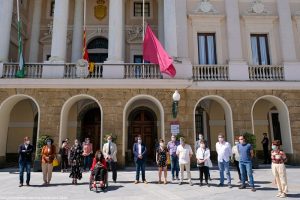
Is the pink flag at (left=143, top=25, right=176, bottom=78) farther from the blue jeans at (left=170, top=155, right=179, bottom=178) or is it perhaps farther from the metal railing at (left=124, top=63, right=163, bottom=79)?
the blue jeans at (left=170, top=155, right=179, bottom=178)

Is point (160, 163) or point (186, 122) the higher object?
point (186, 122)

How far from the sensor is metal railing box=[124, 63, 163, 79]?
16.5m

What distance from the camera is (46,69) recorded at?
16203mm

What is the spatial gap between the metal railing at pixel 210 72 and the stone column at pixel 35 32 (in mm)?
11122

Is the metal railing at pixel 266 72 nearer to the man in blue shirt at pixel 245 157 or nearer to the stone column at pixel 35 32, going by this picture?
the man in blue shirt at pixel 245 157

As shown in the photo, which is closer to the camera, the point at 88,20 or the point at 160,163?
the point at 160,163

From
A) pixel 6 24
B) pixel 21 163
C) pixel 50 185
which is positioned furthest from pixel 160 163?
pixel 6 24

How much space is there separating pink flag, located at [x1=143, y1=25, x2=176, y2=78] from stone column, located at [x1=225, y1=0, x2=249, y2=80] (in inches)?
154

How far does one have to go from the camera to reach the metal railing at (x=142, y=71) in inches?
648

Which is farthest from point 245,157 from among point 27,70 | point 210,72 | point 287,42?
point 27,70

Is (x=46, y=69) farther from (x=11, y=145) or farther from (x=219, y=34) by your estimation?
(x=219, y=34)

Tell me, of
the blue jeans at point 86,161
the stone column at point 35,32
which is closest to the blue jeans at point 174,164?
the blue jeans at point 86,161

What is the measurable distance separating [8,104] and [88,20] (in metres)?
8.35

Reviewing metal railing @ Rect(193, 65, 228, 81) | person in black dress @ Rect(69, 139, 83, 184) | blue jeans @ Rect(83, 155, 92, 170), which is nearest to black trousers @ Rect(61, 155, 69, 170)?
blue jeans @ Rect(83, 155, 92, 170)
